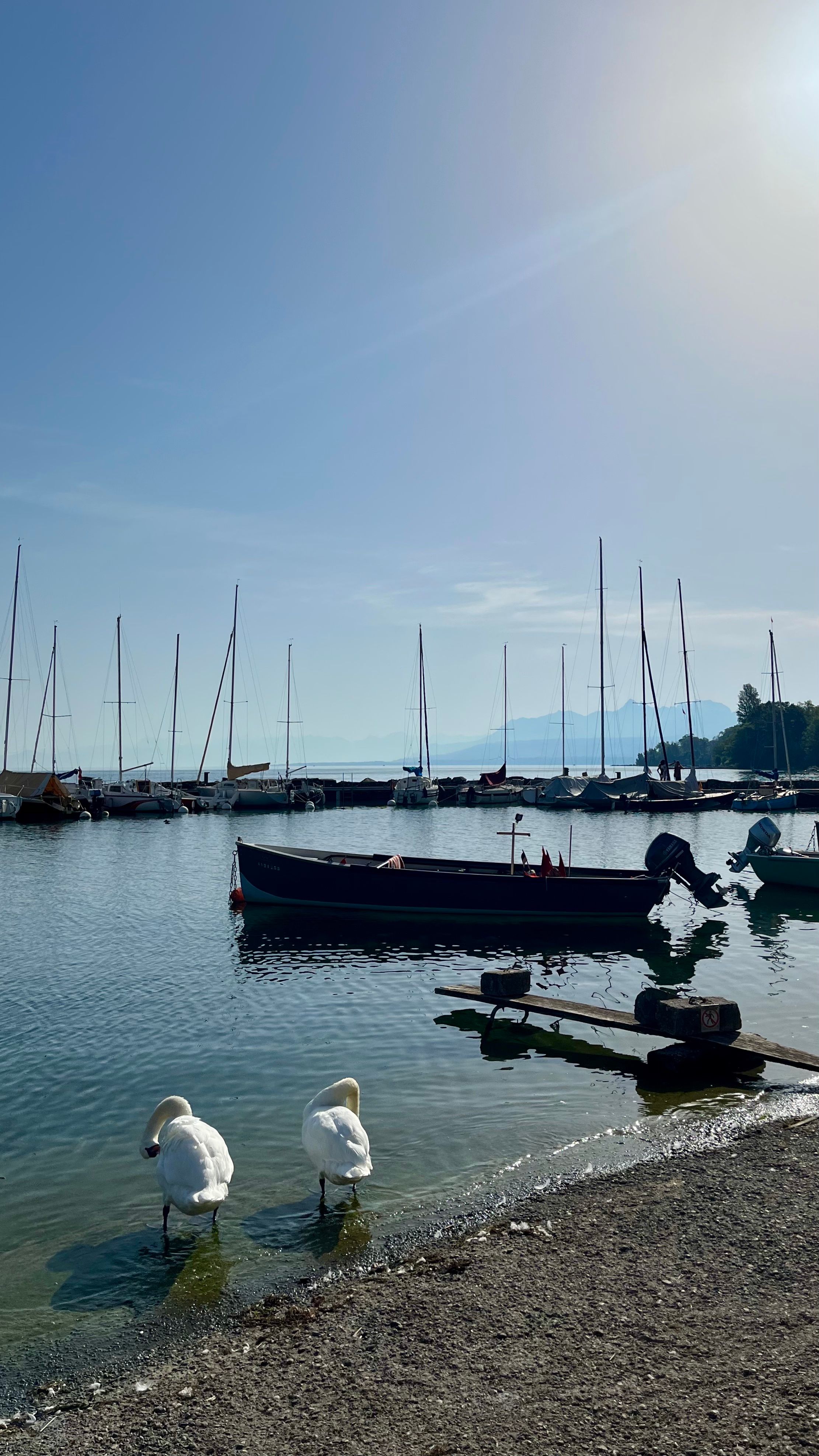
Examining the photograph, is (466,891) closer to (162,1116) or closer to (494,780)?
(162,1116)

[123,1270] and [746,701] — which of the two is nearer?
[123,1270]

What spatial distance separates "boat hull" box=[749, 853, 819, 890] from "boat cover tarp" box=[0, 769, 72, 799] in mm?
54516

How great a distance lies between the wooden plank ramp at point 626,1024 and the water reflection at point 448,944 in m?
4.99

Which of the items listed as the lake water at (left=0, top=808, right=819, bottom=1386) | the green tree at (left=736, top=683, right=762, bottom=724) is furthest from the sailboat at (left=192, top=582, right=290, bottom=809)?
the green tree at (left=736, top=683, right=762, bottom=724)

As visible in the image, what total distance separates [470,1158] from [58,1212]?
423 centimetres

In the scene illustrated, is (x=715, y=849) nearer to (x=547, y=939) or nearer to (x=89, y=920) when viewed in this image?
(x=547, y=939)

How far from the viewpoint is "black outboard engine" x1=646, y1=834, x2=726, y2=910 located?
2452 cm

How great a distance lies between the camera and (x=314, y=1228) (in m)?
8.40

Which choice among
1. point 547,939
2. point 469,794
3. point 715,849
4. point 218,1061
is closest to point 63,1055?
point 218,1061

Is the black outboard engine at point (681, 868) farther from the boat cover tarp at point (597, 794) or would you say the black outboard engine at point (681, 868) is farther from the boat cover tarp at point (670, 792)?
the boat cover tarp at point (597, 794)

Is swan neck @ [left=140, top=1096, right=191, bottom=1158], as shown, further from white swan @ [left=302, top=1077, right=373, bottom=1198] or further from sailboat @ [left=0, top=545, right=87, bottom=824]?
sailboat @ [left=0, top=545, right=87, bottom=824]

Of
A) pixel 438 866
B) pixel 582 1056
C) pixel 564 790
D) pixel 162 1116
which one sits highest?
pixel 564 790

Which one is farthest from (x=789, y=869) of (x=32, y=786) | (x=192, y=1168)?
(x=32, y=786)

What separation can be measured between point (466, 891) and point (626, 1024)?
37.7 ft
